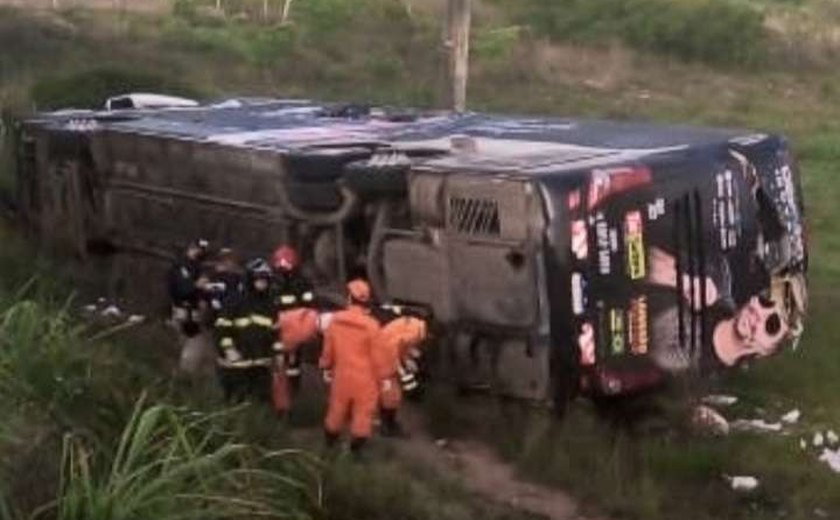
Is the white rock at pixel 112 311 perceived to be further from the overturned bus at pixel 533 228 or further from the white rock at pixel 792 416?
the white rock at pixel 792 416

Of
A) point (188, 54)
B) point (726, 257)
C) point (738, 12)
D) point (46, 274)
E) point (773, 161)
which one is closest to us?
point (726, 257)

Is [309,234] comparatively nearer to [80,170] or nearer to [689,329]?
[689,329]

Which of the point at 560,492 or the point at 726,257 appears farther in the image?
the point at 726,257

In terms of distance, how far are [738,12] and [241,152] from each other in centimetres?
2629

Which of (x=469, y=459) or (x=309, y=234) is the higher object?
(x=309, y=234)

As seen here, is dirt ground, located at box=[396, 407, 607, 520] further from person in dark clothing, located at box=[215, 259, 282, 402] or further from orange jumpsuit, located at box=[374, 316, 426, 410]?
person in dark clothing, located at box=[215, 259, 282, 402]

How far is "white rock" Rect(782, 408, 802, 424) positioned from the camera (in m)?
10.4

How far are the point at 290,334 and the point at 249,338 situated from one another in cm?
66

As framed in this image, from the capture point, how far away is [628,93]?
3122cm

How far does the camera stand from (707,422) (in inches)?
390

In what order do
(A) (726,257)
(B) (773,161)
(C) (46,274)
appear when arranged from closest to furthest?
(A) (726,257) → (B) (773,161) → (C) (46,274)

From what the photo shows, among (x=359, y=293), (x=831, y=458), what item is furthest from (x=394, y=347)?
(x=831, y=458)

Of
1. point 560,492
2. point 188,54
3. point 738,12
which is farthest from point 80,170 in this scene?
point 738,12

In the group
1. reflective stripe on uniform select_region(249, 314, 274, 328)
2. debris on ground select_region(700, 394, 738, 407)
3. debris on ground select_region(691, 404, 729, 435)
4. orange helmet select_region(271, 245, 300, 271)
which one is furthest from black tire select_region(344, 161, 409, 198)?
debris on ground select_region(700, 394, 738, 407)
